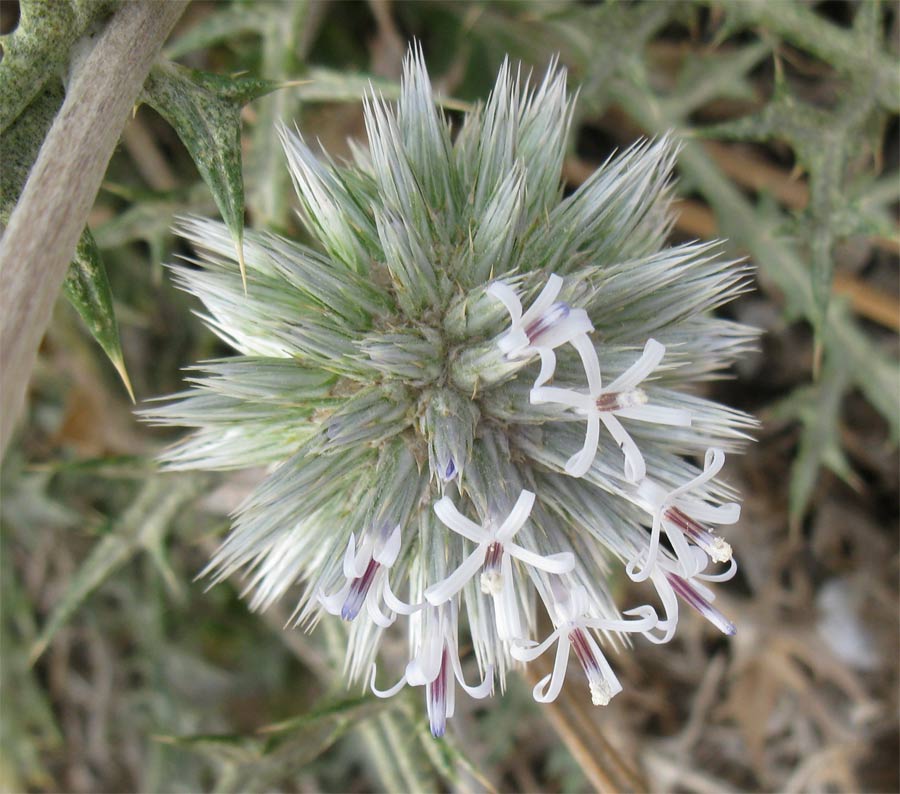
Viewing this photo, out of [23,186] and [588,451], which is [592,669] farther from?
[23,186]

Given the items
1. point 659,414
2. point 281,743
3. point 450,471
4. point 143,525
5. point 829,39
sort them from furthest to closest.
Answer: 1. point 143,525
2. point 829,39
3. point 281,743
4. point 450,471
5. point 659,414

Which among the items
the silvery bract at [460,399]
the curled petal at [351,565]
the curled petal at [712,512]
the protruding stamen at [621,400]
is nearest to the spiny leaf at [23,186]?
the silvery bract at [460,399]

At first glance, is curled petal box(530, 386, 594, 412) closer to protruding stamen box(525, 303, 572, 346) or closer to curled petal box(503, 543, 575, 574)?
protruding stamen box(525, 303, 572, 346)

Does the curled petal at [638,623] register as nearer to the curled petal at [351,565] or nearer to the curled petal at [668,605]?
the curled petal at [668,605]

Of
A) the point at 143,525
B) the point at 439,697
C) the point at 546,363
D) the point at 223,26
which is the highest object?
the point at 223,26

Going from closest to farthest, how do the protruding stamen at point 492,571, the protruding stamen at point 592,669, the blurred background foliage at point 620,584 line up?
the protruding stamen at point 492,571
the protruding stamen at point 592,669
the blurred background foliage at point 620,584

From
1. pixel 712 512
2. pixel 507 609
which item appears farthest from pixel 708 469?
pixel 507 609

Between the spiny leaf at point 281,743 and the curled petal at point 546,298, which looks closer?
the curled petal at point 546,298
